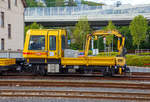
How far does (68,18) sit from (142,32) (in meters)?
25.0

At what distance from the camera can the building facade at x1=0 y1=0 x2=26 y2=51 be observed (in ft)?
98.0

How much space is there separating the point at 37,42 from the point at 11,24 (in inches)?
759

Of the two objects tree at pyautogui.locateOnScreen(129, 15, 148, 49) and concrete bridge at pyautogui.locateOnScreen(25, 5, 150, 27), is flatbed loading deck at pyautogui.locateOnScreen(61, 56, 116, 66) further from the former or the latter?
concrete bridge at pyautogui.locateOnScreen(25, 5, 150, 27)

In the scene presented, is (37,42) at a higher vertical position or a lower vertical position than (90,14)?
lower

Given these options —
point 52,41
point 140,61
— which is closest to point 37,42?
point 52,41

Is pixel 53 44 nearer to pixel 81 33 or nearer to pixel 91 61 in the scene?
pixel 91 61

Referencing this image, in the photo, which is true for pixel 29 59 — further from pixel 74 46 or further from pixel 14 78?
pixel 74 46

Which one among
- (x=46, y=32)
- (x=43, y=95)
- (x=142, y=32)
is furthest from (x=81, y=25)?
(x=43, y=95)

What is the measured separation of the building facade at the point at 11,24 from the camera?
98.0 ft

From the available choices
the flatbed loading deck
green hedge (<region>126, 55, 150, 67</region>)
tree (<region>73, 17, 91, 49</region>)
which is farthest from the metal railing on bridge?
the flatbed loading deck

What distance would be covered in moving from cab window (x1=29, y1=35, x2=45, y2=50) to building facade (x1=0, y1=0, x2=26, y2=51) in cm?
1651

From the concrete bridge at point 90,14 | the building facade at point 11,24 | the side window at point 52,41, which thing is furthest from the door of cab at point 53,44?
the concrete bridge at point 90,14

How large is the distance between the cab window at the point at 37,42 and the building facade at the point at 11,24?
16.5 metres

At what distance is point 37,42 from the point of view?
1466 centimetres
